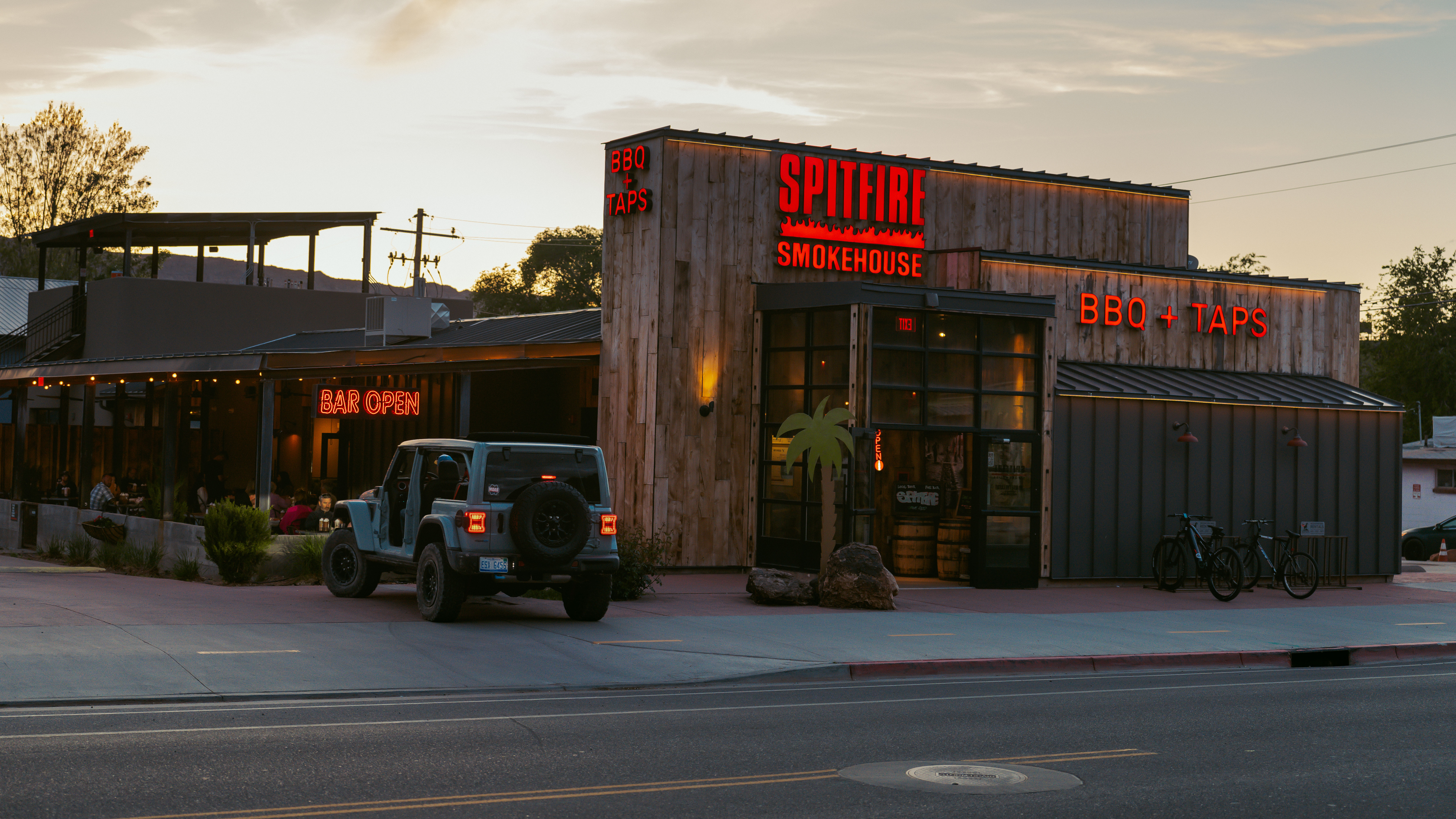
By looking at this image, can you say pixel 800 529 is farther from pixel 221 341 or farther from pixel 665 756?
pixel 221 341

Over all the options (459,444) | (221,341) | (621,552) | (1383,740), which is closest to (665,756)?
(1383,740)

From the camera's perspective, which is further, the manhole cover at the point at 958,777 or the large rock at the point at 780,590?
the large rock at the point at 780,590

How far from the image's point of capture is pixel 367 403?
81.2 ft

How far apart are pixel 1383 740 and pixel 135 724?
Answer: 352 inches

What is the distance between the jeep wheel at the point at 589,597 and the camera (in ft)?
50.3

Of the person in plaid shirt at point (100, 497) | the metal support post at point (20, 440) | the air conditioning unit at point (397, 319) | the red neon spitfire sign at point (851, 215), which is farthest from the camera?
the metal support post at point (20, 440)

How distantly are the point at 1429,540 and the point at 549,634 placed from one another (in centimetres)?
3326

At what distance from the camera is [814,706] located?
11.2 m

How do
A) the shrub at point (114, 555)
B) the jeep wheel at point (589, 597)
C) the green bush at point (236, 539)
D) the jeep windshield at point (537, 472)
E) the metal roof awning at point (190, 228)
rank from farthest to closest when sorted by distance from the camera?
the metal roof awning at point (190, 228)
the shrub at point (114, 555)
the green bush at point (236, 539)
the jeep wheel at point (589, 597)
the jeep windshield at point (537, 472)

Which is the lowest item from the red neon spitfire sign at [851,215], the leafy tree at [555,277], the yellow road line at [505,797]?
the yellow road line at [505,797]

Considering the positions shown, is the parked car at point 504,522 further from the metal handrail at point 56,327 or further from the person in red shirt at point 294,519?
the metal handrail at point 56,327

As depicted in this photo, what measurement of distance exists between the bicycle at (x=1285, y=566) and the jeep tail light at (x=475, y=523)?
12.7 m

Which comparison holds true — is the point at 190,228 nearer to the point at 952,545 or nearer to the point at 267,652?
the point at 952,545

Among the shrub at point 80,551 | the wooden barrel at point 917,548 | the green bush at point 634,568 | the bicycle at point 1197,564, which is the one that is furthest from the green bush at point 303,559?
the bicycle at point 1197,564
